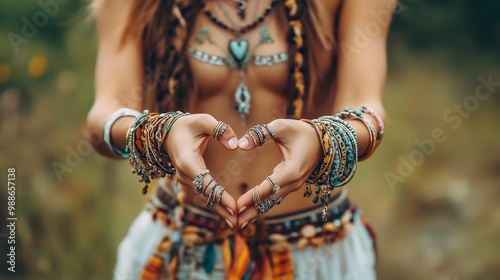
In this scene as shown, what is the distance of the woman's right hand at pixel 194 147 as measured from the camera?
93 cm

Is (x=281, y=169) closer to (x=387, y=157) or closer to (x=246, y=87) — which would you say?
(x=246, y=87)

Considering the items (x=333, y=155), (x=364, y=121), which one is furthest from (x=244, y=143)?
(x=364, y=121)

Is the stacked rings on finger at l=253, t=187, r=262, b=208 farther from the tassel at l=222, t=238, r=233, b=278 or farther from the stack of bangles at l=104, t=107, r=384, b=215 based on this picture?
the tassel at l=222, t=238, r=233, b=278

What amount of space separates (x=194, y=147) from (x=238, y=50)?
330 millimetres

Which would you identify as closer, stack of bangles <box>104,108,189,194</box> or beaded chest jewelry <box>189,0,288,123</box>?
stack of bangles <box>104,108,189,194</box>

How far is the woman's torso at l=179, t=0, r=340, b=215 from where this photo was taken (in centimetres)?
125

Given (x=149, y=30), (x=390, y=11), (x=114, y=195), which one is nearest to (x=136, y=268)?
(x=149, y=30)

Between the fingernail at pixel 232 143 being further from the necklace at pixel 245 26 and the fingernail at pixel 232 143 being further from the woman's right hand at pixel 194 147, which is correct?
the necklace at pixel 245 26

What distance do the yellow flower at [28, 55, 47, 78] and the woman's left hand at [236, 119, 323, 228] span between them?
1.45m

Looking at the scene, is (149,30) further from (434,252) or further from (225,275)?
(434,252)

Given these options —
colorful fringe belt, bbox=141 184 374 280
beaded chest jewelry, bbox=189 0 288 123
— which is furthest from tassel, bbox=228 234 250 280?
beaded chest jewelry, bbox=189 0 288 123

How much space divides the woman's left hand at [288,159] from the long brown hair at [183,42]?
0.29 m

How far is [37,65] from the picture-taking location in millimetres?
2248

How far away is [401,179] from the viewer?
2.27 meters
